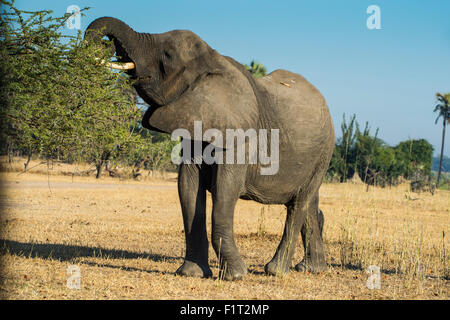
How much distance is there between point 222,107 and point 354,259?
3981mm

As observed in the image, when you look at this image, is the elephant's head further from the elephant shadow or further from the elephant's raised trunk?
the elephant shadow

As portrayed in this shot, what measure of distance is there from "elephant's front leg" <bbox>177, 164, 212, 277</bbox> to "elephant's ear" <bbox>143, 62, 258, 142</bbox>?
29.8 inches

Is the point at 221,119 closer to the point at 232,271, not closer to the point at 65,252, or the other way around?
the point at 232,271

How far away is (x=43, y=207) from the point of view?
15.3 metres

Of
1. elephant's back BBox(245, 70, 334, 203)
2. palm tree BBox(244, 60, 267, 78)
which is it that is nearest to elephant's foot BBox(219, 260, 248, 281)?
elephant's back BBox(245, 70, 334, 203)

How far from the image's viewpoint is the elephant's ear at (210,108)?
20.9ft

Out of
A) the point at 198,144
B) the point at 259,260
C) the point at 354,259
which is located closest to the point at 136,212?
the point at 259,260

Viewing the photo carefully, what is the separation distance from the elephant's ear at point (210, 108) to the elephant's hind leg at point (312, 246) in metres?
2.19

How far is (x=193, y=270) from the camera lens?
690 cm

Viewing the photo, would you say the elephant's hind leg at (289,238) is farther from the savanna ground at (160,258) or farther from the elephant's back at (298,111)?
the elephant's back at (298,111)

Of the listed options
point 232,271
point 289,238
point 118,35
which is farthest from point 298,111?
point 118,35

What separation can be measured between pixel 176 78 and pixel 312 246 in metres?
3.45

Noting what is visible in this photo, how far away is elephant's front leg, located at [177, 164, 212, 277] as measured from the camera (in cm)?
688
